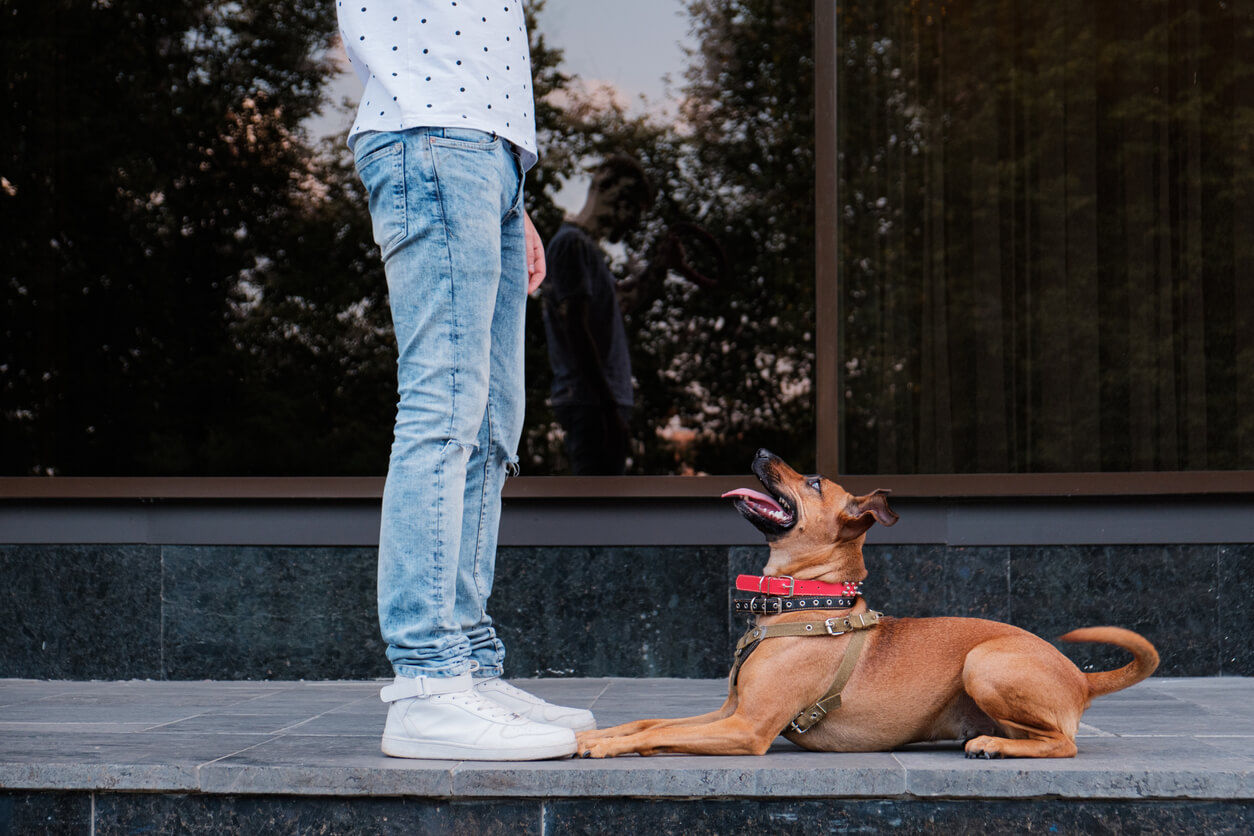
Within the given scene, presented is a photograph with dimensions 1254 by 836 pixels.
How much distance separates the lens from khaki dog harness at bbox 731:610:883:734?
267cm

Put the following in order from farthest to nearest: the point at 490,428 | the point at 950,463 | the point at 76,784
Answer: the point at 950,463 < the point at 490,428 < the point at 76,784

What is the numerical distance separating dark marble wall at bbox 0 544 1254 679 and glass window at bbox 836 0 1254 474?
0.48 meters

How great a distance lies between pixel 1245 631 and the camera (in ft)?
13.6

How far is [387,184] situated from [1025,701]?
76.7 inches

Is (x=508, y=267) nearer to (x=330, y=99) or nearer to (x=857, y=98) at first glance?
(x=857, y=98)

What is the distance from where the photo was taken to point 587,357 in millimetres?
5277

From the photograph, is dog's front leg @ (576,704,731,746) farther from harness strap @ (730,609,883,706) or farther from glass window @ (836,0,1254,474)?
glass window @ (836,0,1254,474)

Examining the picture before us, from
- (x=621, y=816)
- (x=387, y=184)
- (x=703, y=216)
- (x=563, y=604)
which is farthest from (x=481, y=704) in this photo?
(x=703, y=216)

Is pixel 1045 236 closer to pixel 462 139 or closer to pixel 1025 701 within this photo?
pixel 1025 701

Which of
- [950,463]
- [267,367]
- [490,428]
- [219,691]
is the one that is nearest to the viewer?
[490,428]

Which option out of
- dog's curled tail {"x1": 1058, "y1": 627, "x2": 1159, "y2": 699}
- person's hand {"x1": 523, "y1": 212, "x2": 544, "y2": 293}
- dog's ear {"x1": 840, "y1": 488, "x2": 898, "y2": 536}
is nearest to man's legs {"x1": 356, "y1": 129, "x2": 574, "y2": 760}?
person's hand {"x1": 523, "y1": 212, "x2": 544, "y2": 293}

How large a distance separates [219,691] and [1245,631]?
3.97 m

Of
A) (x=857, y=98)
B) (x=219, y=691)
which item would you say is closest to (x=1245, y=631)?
(x=857, y=98)

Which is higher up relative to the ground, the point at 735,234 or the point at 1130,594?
the point at 735,234
